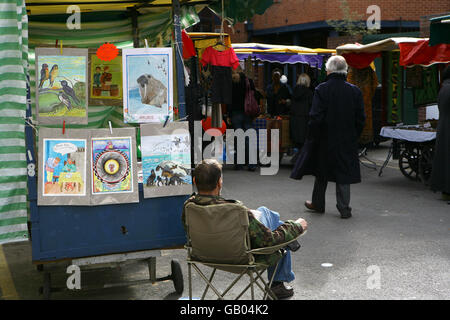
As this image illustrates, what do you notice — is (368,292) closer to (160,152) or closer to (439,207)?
(160,152)

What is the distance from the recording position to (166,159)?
4766 mm

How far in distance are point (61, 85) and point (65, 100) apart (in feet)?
0.39

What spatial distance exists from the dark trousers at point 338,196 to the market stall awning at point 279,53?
5767 millimetres

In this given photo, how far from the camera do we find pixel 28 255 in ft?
21.9

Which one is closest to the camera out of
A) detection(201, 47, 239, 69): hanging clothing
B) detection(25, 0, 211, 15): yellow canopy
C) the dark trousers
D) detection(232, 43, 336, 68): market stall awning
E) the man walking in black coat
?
detection(25, 0, 211, 15): yellow canopy

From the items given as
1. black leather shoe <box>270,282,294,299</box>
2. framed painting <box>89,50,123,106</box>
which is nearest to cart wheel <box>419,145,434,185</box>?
black leather shoe <box>270,282,294,299</box>

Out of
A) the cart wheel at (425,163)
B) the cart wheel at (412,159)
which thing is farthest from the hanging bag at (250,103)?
the cart wheel at (425,163)

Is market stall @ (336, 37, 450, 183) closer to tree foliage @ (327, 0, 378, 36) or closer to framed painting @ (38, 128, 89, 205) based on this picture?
framed painting @ (38, 128, 89, 205)

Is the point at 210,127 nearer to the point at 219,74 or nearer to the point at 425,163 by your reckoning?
the point at 219,74

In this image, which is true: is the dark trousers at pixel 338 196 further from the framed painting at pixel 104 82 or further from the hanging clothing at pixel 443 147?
the framed painting at pixel 104 82

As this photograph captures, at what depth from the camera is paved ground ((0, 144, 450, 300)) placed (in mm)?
5266

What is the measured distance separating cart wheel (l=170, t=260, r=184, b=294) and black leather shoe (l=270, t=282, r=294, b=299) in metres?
0.80

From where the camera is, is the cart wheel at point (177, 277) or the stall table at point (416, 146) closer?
the cart wheel at point (177, 277)

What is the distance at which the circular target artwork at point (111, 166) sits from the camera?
461 cm
